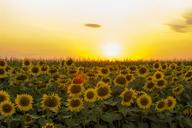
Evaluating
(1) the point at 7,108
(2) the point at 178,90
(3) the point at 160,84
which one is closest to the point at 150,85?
(3) the point at 160,84

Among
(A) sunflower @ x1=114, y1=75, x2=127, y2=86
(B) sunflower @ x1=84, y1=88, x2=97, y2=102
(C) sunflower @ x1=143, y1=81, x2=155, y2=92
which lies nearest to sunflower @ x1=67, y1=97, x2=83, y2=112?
(B) sunflower @ x1=84, y1=88, x2=97, y2=102

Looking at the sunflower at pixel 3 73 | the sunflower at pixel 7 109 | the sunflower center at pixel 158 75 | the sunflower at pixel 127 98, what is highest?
the sunflower center at pixel 158 75

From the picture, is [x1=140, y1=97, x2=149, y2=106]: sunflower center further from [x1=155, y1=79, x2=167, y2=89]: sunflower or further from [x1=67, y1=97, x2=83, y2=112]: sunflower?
[x1=155, y1=79, x2=167, y2=89]: sunflower

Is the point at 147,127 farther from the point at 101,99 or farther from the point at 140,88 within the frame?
the point at 140,88

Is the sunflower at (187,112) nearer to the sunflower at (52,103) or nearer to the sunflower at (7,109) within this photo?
the sunflower at (52,103)

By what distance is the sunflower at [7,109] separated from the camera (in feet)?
31.3

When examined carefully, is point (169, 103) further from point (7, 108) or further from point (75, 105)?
point (7, 108)

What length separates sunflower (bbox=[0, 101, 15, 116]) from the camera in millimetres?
9539

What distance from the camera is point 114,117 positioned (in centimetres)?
887

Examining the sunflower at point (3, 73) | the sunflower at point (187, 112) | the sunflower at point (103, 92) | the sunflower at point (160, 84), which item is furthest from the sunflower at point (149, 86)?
the sunflower at point (3, 73)

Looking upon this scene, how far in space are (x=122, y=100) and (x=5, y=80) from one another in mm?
6965

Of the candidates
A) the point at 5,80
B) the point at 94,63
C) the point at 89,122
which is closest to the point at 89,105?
the point at 89,122

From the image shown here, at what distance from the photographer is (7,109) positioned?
31.5 feet

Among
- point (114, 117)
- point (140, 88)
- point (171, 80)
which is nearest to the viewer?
point (114, 117)
